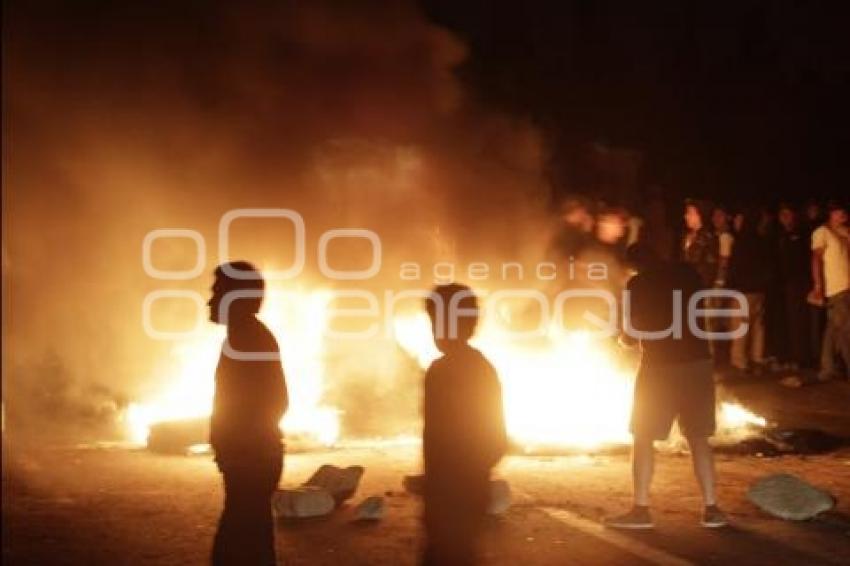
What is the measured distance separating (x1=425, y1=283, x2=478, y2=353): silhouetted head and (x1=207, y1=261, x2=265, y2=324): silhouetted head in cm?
86

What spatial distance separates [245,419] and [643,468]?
2.65 meters

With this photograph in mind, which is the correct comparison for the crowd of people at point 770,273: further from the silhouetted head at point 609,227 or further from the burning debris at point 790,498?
the burning debris at point 790,498

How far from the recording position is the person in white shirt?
460 inches

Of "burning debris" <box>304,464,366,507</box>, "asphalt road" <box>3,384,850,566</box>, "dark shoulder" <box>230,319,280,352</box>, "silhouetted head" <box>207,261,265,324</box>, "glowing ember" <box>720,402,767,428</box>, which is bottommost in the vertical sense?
"asphalt road" <box>3,384,850,566</box>

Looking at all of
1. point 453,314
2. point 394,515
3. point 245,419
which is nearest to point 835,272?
point 394,515

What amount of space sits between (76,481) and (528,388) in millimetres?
4092

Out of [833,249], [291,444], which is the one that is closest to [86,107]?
[291,444]

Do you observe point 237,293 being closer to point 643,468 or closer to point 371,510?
point 371,510

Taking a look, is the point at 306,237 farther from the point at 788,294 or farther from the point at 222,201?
the point at 788,294

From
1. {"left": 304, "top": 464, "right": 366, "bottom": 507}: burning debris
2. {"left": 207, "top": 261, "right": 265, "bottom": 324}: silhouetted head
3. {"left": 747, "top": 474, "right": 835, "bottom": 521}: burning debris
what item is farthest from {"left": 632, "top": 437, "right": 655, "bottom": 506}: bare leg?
{"left": 207, "top": 261, "right": 265, "bottom": 324}: silhouetted head

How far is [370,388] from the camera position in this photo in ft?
39.0

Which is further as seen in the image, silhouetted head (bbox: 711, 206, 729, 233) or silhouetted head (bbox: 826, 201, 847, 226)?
silhouetted head (bbox: 711, 206, 729, 233)

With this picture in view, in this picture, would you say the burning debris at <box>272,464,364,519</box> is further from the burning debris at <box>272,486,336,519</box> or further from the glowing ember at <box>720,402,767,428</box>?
the glowing ember at <box>720,402,767,428</box>

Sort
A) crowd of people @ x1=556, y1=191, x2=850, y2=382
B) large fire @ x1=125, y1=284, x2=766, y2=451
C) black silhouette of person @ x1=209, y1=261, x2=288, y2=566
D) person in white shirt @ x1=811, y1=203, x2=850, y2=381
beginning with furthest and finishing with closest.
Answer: crowd of people @ x1=556, y1=191, x2=850, y2=382 < person in white shirt @ x1=811, y1=203, x2=850, y2=381 < large fire @ x1=125, y1=284, x2=766, y2=451 < black silhouette of person @ x1=209, y1=261, x2=288, y2=566
